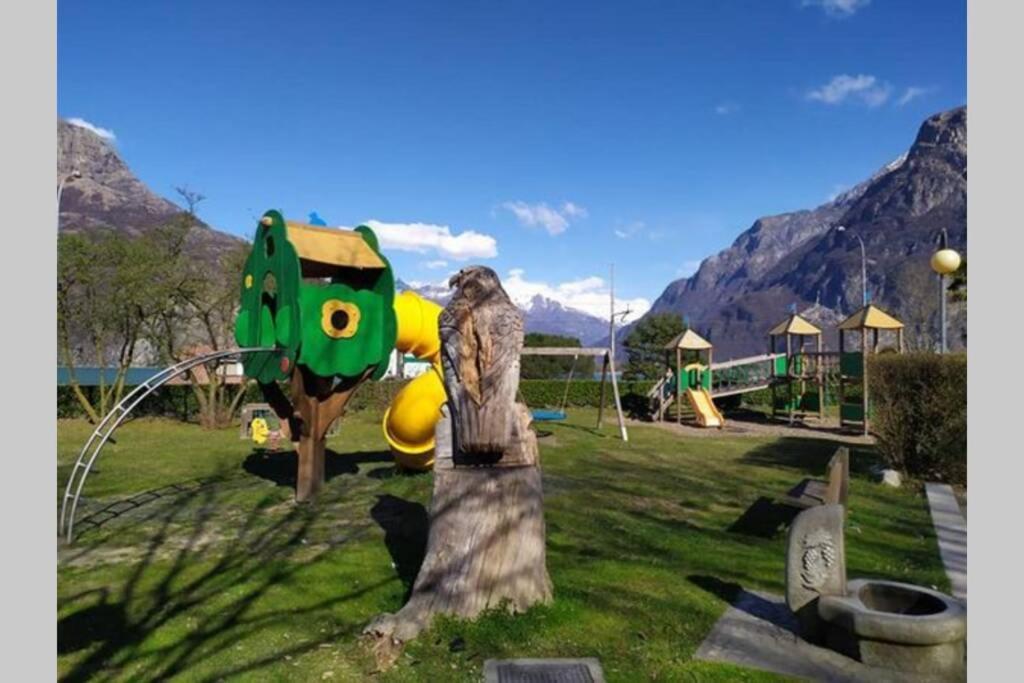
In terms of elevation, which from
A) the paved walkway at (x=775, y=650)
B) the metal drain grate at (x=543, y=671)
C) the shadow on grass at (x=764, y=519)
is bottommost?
the shadow on grass at (x=764, y=519)

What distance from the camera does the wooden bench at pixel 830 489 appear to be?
6750 mm

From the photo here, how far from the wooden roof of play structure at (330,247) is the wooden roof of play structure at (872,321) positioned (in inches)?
660

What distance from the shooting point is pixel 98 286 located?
23.1 m

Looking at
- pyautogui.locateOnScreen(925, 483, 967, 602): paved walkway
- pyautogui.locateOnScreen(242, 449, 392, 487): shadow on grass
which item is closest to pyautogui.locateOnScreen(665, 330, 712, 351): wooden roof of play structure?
pyautogui.locateOnScreen(242, 449, 392, 487): shadow on grass

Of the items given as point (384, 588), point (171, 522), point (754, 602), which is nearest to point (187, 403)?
point (171, 522)

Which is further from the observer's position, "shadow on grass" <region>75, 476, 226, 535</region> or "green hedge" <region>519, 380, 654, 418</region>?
"green hedge" <region>519, 380, 654, 418</region>

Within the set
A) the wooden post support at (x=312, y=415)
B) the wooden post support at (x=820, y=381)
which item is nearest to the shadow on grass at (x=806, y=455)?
the wooden post support at (x=820, y=381)

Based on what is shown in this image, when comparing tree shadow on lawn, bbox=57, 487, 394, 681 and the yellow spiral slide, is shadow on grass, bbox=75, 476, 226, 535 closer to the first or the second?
tree shadow on lawn, bbox=57, 487, 394, 681

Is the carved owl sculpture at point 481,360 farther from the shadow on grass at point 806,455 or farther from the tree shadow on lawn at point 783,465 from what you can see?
the shadow on grass at point 806,455

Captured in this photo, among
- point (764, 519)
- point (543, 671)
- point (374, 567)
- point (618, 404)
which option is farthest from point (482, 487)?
point (618, 404)

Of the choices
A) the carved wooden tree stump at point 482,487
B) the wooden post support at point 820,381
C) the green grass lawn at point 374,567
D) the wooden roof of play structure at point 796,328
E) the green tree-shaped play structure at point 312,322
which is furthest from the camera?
the wooden roof of play structure at point 796,328

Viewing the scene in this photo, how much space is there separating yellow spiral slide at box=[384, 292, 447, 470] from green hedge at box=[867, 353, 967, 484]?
782cm

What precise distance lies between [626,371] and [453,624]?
1795 inches

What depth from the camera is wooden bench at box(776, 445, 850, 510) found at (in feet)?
22.1
